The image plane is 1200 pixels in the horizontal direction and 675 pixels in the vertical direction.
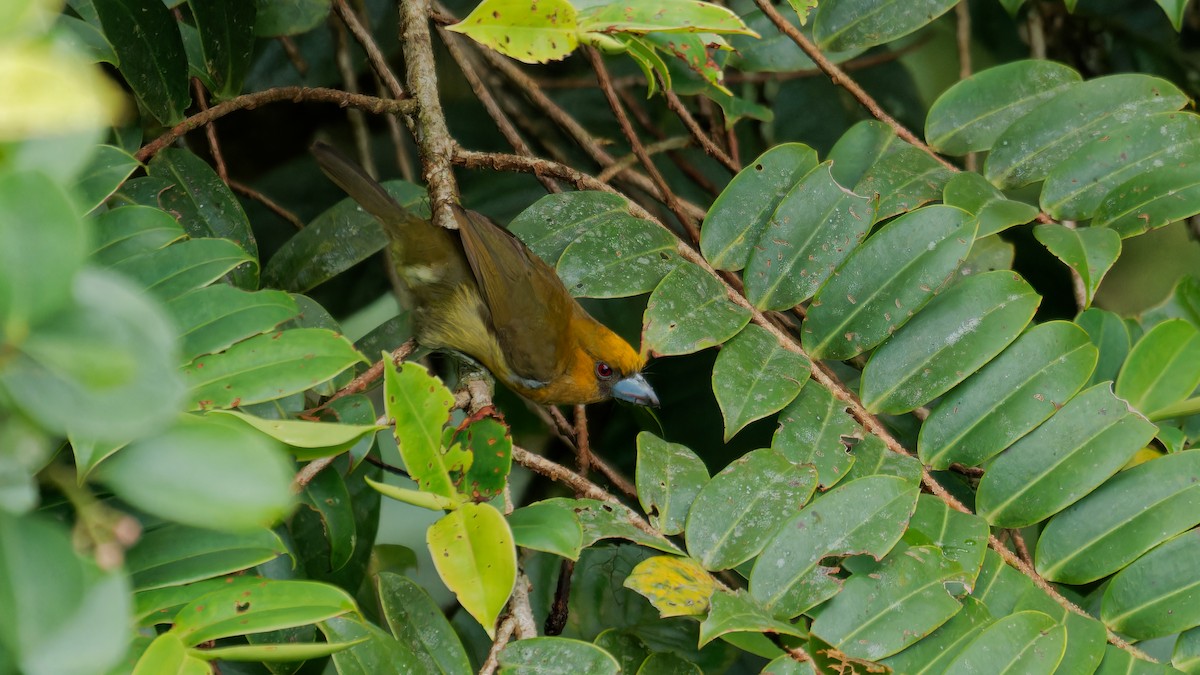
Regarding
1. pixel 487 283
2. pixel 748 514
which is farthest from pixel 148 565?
pixel 487 283

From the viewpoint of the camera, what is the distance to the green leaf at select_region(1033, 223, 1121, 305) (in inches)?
71.1

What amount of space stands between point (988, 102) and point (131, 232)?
1.69m

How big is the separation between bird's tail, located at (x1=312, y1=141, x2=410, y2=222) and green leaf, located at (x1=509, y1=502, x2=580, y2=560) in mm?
1250

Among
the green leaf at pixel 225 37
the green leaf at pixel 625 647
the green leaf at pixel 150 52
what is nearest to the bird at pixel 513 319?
the green leaf at pixel 225 37

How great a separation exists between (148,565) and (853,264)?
1241mm

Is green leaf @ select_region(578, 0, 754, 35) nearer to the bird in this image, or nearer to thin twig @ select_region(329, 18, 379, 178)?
the bird

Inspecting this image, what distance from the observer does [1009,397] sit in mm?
1692

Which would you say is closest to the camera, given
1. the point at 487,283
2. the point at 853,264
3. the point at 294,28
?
the point at 853,264

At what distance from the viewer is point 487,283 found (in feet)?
9.48

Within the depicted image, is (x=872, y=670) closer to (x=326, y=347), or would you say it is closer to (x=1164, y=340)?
(x=326, y=347)

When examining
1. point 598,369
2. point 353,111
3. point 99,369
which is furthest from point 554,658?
point 353,111

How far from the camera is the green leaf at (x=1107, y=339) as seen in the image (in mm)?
2018

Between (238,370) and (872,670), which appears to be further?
(872,670)

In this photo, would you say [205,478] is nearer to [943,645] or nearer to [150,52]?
[943,645]
